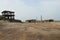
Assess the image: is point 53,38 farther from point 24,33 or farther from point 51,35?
point 24,33

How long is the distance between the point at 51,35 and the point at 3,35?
3.80 m

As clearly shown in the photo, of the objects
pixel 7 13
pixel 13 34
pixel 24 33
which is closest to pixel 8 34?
pixel 13 34

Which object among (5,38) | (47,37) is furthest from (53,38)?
(5,38)

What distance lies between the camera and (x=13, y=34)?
1398 centimetres

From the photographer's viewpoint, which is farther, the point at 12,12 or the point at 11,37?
the point at 12,12

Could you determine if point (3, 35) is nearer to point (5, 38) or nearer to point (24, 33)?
point (5, 38)

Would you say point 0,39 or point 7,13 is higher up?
point 7,13

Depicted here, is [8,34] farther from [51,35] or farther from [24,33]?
[51,35]

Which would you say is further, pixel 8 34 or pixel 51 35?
pixel 8 34

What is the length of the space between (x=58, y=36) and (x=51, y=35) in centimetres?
53

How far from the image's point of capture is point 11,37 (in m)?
13.3

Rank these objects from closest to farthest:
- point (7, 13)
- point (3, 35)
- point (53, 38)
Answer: point (53, 38) → point (3, 35) → point (7, 13)

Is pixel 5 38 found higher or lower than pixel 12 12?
lower

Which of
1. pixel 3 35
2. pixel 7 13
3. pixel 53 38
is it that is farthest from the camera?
pixel 7 13
